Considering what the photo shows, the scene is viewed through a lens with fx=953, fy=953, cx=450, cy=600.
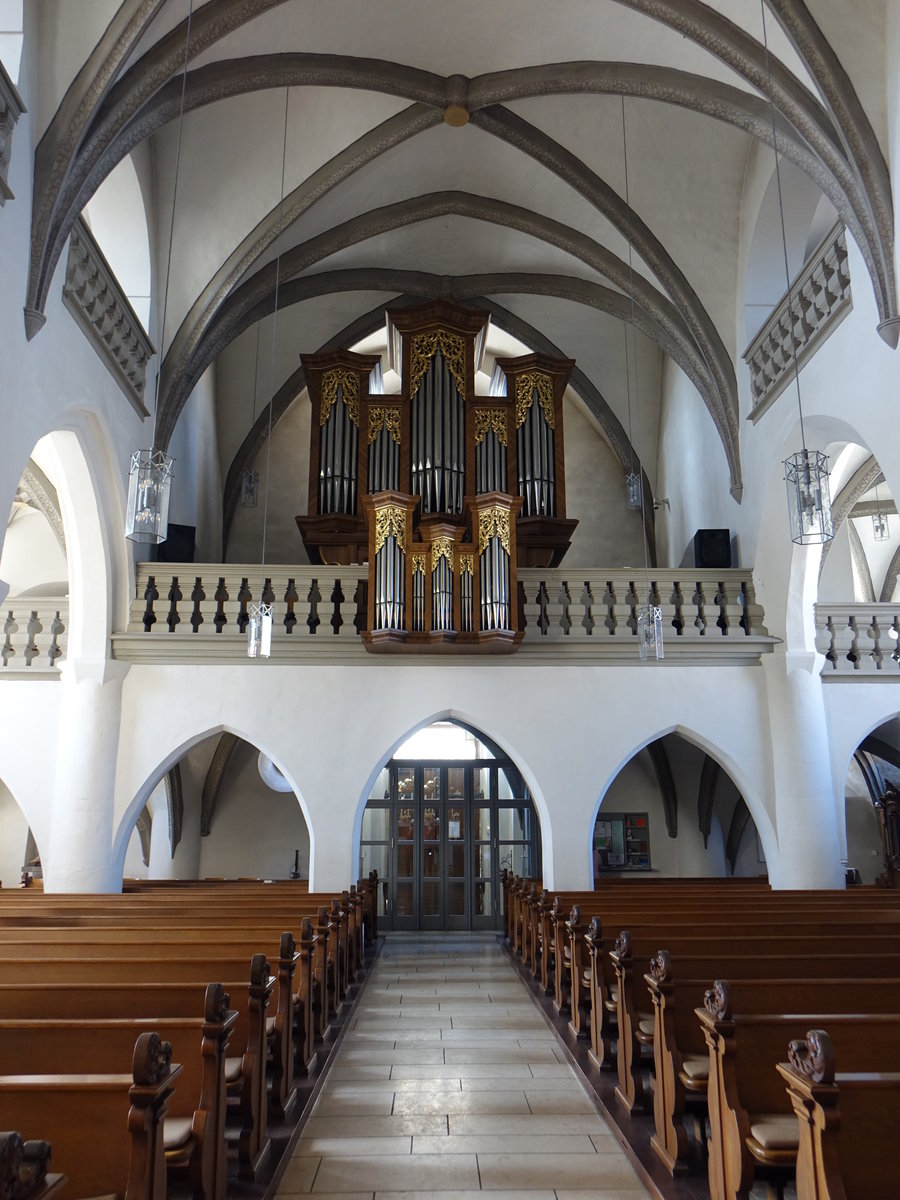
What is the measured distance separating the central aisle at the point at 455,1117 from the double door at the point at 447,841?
735 centimetres

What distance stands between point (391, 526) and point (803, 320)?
193 inches

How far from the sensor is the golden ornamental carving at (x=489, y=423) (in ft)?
A: 43.5

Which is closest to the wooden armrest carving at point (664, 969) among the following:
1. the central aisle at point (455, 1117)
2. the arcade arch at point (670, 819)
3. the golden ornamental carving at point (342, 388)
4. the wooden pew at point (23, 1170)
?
the central aisle at point (455, 1117)

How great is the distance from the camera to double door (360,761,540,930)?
614 inches

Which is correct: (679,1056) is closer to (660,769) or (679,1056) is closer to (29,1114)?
(29,1114)

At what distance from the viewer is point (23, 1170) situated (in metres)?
1.85

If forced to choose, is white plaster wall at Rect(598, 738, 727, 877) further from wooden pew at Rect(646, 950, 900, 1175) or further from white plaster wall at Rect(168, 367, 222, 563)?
wooden pew at Rect(646, 950, 900, 1175)

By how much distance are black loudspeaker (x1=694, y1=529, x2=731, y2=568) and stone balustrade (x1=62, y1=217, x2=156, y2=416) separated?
7.04 meters

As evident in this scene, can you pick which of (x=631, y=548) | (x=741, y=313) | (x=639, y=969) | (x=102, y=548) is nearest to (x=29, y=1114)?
(x=639, y=969)

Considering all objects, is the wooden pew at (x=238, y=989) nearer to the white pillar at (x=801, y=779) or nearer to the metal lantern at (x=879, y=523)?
the white pillar at (x=801, y=779)

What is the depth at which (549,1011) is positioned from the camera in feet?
25.4

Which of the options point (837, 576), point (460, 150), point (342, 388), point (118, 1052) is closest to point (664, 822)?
point (837, 576)

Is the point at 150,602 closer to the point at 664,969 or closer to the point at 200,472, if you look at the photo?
the point at 200,472

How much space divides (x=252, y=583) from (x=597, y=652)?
420cm
